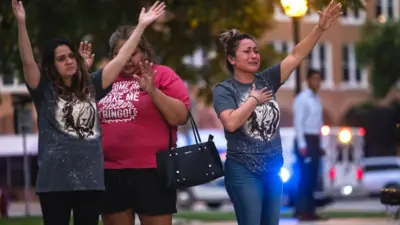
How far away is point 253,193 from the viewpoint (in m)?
8.92

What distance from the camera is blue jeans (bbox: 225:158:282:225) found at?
8930mm

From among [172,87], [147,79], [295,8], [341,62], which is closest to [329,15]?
[172,87]

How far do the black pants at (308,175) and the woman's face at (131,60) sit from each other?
8.95 meters

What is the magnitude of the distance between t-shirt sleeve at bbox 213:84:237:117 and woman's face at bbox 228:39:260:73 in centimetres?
21

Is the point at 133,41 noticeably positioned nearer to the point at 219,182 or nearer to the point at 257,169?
the point at 257,169

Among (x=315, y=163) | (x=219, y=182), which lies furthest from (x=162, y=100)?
(x=219, y=182)

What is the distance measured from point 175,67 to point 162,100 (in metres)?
16.3

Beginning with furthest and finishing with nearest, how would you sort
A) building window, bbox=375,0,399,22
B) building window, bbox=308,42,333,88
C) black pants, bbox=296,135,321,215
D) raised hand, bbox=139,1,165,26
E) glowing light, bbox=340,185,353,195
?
building window, bbox=375,0,399,22 → building window, bbox=308,42,333,88 → glowing light, bbox=340,185,353,195 → black pants, bbox=296,135,321,215 → raised hand, bbox=139,1,165,26

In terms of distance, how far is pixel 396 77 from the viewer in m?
58.0

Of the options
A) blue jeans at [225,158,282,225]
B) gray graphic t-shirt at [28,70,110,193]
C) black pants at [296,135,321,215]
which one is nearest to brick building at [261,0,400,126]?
black pants at [296,135,321,215]

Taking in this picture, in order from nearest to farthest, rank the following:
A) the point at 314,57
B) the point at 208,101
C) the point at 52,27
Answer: the point at 52,27, the point at 208,101, the point at 314,57

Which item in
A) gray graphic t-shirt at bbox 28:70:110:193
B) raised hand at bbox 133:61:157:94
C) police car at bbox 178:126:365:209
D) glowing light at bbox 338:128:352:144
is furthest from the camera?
glowing light at bbox 338:128:352:144

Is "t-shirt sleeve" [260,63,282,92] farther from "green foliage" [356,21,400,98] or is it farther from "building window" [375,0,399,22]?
"building window" [375,0,399,22]

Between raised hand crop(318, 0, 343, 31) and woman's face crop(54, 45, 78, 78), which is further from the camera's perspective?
raised hand crop(318, 0, 343, 31)
